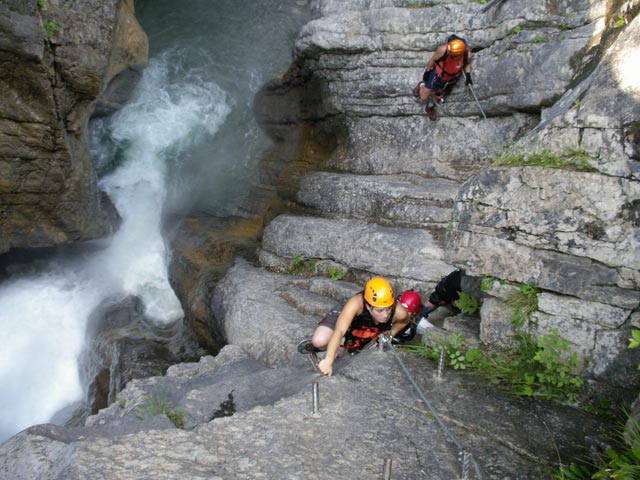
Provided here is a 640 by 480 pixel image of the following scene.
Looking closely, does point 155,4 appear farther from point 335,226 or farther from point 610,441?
point 610,441

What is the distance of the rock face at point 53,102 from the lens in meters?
7.66

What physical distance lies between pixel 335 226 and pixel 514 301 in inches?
166

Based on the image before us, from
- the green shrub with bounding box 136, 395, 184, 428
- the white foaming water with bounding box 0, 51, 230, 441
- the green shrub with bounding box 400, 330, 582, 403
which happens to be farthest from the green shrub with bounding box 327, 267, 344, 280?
the white foaming water with bounding box 0, 51, 230, 441

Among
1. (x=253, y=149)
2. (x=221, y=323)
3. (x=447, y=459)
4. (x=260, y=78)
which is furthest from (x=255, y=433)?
(x=260, y=78)

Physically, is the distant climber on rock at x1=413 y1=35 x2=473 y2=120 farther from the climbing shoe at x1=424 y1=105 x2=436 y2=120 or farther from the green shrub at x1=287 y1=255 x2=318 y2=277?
the green shrub at x1=287 y1=255 x2=318 y2=277

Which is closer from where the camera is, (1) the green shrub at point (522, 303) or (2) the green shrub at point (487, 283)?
(1) the green shrub at point (522, 303)

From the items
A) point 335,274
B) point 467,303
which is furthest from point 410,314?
point 335,274

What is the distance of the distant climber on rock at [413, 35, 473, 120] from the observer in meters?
7.46

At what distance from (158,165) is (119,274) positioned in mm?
3342

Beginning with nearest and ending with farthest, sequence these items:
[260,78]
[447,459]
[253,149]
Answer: [447,459], [253,149], [260,78]

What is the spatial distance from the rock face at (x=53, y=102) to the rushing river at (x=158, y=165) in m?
1.77

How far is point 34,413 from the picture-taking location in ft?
31.5

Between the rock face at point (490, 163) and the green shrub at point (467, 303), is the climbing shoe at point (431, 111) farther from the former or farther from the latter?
the green shrub at point (467, 303)

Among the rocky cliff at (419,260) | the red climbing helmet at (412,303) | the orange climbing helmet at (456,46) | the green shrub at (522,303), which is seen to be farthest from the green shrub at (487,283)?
the orange climbing helmet at (456,46)
